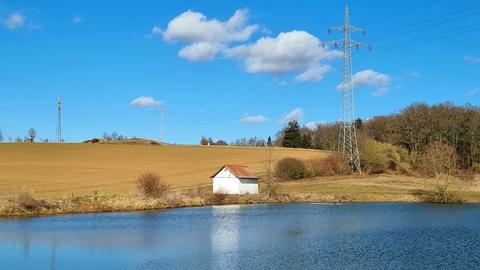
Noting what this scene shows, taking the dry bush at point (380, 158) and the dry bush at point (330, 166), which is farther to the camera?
the dry bush at point (380, 158)

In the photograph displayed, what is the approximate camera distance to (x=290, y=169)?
299ft

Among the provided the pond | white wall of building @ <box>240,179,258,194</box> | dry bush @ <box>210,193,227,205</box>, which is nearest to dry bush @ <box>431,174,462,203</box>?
the pond

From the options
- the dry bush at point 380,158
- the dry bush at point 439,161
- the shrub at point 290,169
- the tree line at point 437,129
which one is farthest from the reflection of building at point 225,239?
the tree line at point 437,129

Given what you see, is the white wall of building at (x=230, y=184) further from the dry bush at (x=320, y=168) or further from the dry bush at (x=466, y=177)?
the dry bush at (x=466, y=177)

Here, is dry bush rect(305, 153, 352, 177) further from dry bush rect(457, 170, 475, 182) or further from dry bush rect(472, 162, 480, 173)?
dry bush rect(472, 162, 480, 173)

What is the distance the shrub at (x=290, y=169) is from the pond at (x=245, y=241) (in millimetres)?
38124

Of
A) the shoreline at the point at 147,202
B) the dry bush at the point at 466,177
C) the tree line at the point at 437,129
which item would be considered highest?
the tree line at the point at 437,129

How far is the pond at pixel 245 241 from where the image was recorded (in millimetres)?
25875

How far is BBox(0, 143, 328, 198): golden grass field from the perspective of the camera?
76.6m

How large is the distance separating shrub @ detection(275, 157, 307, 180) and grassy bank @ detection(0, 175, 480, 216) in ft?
11.2

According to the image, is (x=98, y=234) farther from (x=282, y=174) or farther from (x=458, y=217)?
(x=282, y=174)

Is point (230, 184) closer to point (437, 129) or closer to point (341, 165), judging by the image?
point (341, 165)

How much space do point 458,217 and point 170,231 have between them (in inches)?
1034

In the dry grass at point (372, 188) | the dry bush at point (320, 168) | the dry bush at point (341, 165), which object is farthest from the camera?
the dry bush at point (320, 168)
